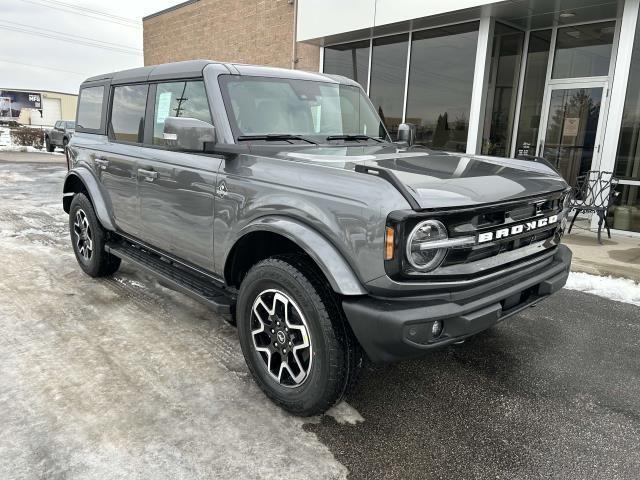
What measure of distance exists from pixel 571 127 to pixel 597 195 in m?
1.96

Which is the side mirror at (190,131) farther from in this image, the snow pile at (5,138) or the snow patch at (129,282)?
the snow pile at (5,138)

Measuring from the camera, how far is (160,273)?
3762mm

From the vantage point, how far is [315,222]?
8.25 ft

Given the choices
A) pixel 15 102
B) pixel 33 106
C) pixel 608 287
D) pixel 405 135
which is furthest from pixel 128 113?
pixel 15 102

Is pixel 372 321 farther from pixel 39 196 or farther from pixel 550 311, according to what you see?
pixel 39 196

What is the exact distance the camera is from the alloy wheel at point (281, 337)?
268 centimetres

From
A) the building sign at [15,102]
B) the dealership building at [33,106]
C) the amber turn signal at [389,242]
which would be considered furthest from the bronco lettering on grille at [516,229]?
the building sign at [15,102]

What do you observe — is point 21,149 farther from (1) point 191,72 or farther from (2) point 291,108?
(2) point 291,108

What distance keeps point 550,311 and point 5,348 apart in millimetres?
4502

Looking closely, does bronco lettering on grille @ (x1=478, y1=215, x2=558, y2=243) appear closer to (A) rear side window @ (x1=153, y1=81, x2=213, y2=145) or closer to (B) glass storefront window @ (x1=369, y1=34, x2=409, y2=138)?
(A) rear side window @ (x1=153, y1=81, x2=213, y2=145)

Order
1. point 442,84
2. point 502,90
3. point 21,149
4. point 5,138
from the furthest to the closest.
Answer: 1. point 5,138
2. point 21,149
3. point 442,84
4. point 502,90

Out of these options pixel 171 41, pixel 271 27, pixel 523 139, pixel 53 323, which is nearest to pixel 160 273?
pixel 53 323

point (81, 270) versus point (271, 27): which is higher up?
point (271, 27)

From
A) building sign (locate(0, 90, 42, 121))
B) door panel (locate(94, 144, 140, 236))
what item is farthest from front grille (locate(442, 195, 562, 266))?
building sign (locate(0, 90, 42, 121))
